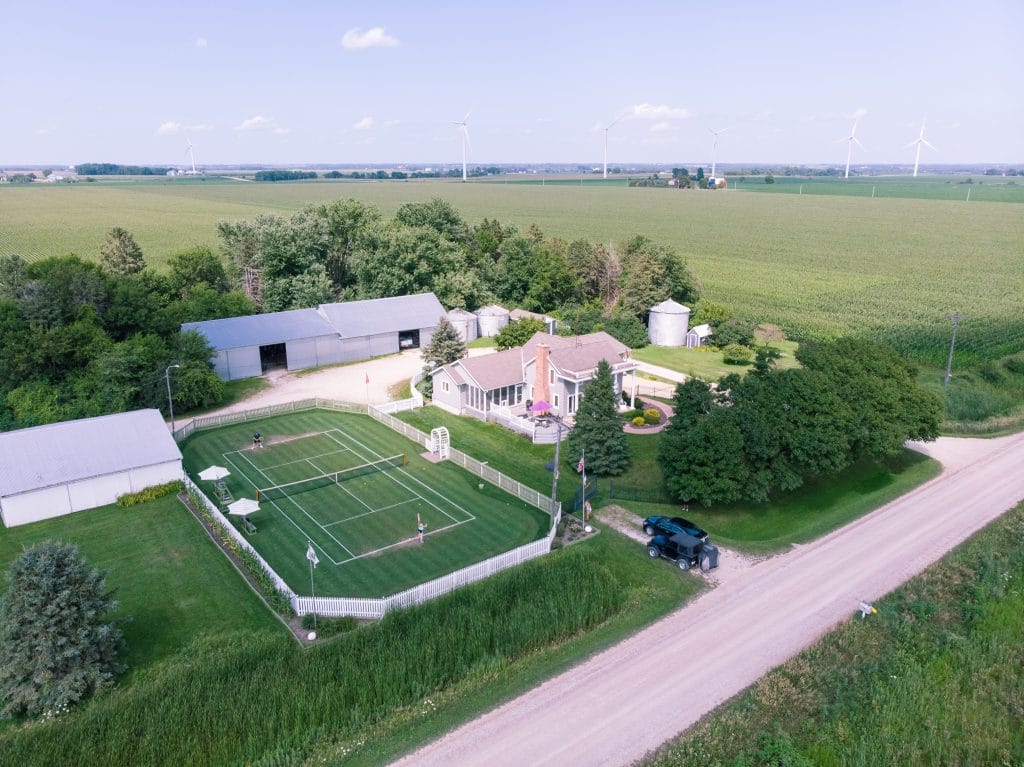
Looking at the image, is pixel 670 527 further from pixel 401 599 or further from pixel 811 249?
pixel 811 249

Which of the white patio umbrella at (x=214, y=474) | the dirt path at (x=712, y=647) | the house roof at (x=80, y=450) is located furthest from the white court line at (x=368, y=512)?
the dirt path at (x=712, y=647)

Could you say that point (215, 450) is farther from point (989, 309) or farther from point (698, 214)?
point (698, 214)

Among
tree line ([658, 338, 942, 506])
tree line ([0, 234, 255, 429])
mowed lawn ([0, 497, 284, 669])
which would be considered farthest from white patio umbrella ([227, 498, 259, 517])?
tree line ([658, 338, 942, 506])

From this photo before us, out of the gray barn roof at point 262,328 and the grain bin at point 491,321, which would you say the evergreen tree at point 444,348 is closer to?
the gray barn roof at point 262,328

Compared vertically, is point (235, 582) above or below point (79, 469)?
below

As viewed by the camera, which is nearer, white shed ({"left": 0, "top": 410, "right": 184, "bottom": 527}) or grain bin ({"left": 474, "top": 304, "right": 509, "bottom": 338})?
white shed ({"left": 0, "top": 410, "right": 184, "bottom": 527})

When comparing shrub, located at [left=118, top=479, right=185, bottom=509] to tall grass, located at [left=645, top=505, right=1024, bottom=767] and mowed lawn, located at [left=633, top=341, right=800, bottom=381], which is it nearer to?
tall grass, located at [left=645, top=505, right=1024, bottom=767]

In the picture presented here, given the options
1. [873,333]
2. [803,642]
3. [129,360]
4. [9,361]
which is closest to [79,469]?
[129,360]
